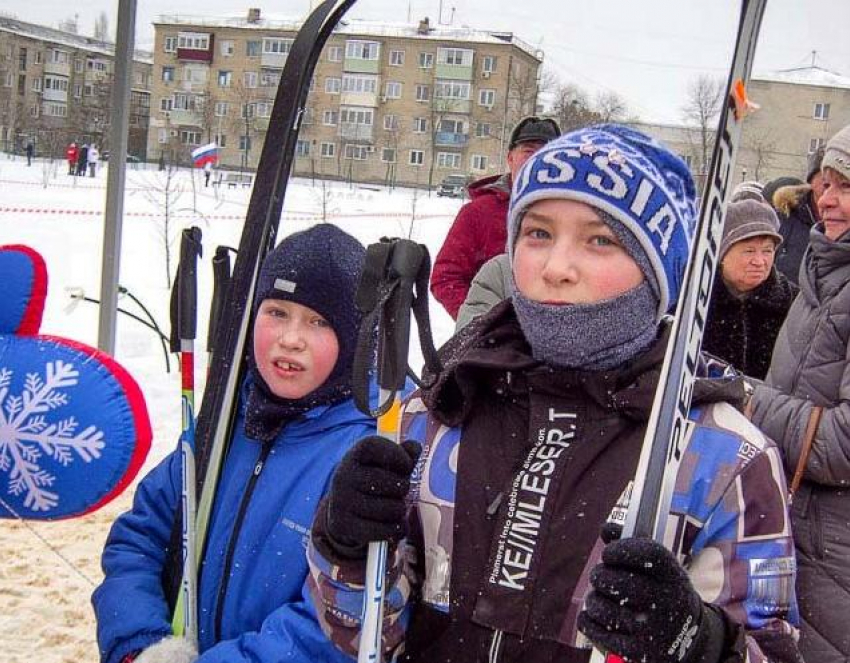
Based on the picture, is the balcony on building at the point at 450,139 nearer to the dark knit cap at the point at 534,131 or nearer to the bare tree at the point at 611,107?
the dark knit cap at the point at 534,131

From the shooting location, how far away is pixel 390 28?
3.75 metres

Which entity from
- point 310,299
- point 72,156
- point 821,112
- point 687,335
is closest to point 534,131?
point 821,112

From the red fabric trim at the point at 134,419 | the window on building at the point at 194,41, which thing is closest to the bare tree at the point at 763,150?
the red fabric trim at the point at 134,419

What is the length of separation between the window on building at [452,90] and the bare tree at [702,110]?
391cm

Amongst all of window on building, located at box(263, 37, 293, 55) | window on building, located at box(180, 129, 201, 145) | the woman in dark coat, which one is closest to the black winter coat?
the woman in dark coat

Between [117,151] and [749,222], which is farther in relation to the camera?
[117,151]

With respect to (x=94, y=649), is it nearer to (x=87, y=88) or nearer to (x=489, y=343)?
(x=489, y=343)

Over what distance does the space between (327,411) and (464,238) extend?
5.92 feet

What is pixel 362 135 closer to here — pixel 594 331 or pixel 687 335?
pixel 594 331

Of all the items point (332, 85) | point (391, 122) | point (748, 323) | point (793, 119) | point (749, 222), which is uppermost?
point (391, 122)

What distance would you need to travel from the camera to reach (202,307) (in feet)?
27.0

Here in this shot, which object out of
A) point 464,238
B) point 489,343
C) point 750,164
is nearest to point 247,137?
point 464,238

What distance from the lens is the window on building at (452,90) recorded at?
540 cm

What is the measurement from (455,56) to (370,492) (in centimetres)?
454
